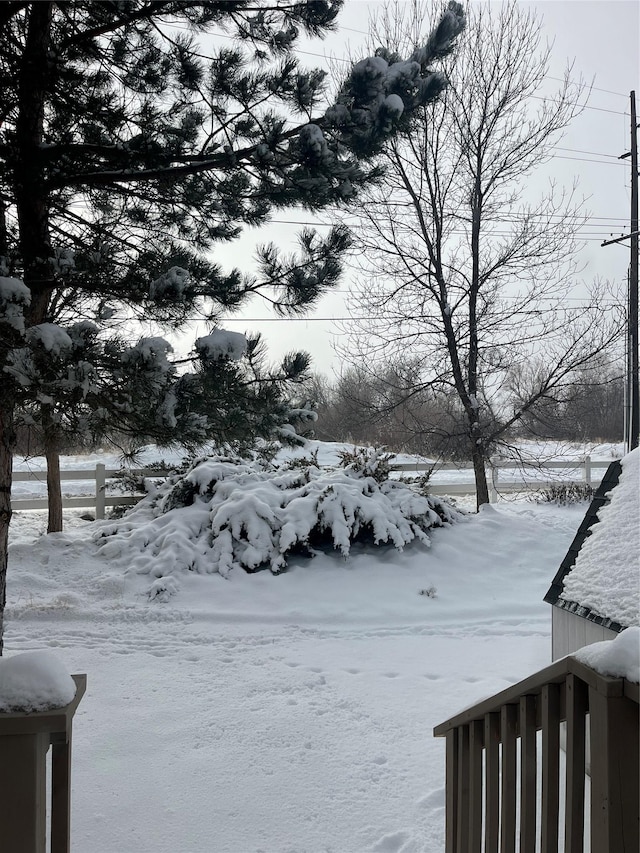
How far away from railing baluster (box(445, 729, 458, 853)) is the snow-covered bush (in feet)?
14.4

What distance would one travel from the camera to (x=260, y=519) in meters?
7.09

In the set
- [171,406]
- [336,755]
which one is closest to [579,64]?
[171,406]

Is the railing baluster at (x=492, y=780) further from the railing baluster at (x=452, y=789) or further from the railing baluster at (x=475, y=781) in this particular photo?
the railing baluster at (x=452, y=789)

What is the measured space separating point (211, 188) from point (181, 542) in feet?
14.5

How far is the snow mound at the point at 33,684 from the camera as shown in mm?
1360

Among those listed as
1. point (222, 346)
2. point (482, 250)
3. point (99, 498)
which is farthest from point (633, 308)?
point (99, 498)

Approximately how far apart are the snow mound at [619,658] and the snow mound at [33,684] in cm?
124

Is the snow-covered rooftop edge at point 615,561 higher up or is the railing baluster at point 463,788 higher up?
the snow-covered rooftop edge at point 615,561

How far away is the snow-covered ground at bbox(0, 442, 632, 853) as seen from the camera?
2.81m

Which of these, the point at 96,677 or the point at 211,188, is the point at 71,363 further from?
the point at 96,677

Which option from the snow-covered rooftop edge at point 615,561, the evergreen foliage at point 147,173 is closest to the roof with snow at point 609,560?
the snow-covered rooftop edge at point 615,561

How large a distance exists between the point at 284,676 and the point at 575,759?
3.35 m

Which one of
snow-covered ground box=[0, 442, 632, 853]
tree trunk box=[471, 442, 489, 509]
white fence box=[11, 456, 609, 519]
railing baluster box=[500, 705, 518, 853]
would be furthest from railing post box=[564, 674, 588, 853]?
tree trunk box=[471, 442, 489, 509]

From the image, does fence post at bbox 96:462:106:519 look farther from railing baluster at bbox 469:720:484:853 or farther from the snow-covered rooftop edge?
railing baluster at bbox 469:720:484:853
